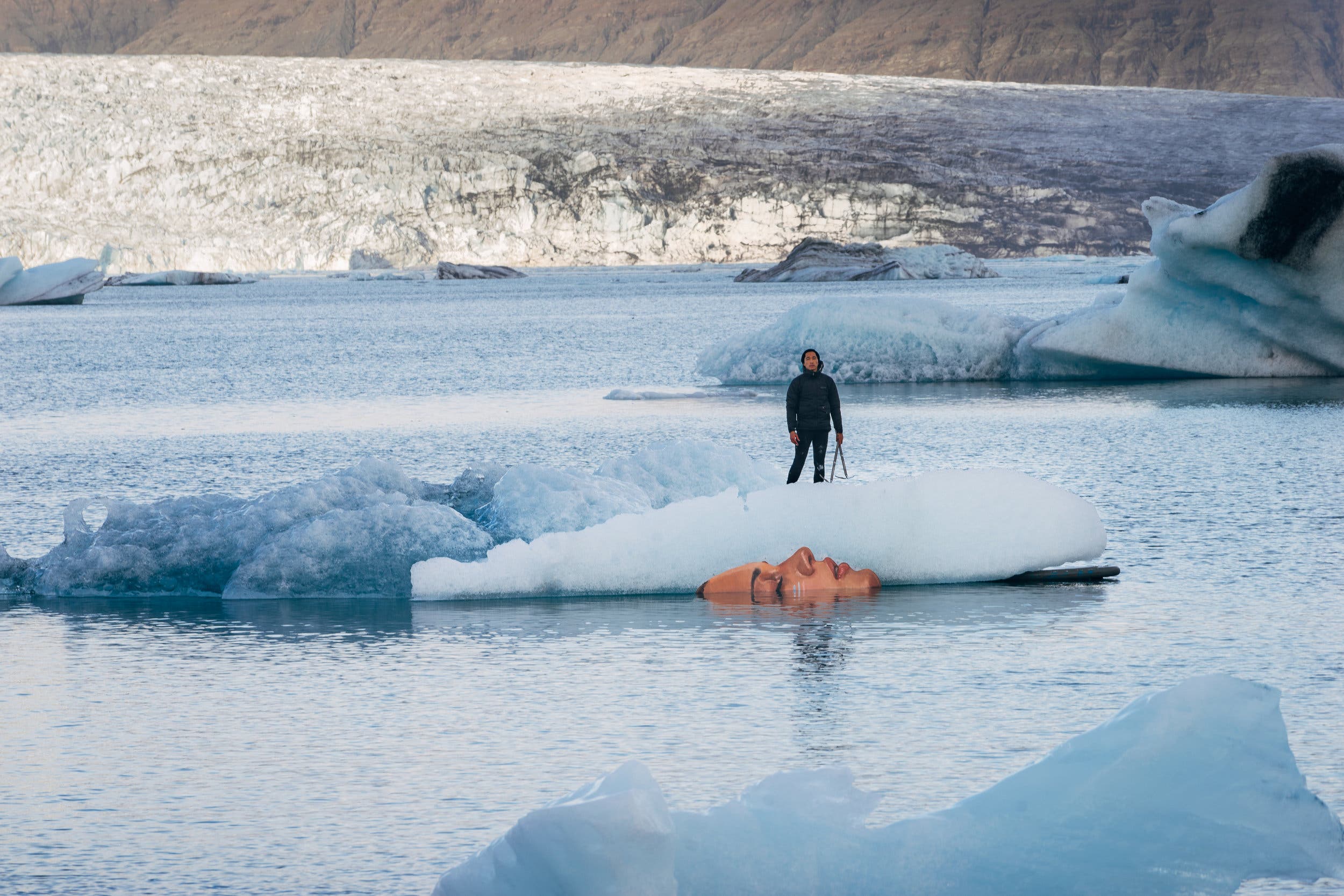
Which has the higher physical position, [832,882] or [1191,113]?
[1191,113]

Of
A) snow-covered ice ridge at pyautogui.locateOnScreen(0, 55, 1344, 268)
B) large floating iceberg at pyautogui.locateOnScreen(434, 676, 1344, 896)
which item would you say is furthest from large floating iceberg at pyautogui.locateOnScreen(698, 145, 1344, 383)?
snow-covered ice ridge at pyautogui.locateOnScreen(0, 55, 1344, 268)

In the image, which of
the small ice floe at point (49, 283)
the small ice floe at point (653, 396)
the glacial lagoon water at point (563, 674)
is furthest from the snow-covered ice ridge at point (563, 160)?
the glacial lagoon water at point (563, 674)

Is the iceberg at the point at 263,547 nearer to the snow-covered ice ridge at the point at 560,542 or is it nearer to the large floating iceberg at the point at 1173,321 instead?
the snow-covered ice ridge at the point at 560,542

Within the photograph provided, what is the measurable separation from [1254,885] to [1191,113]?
313 ft

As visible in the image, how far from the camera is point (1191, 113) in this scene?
305 ft

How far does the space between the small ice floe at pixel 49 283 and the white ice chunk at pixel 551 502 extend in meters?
40.5

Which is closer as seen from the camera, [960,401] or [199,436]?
[199,436]

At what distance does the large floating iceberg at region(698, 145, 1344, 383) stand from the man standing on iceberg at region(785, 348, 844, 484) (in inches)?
293

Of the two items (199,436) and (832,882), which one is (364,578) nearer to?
(832,882)

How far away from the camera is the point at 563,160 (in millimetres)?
71812

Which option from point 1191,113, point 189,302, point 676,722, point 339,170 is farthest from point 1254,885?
point 1191,113

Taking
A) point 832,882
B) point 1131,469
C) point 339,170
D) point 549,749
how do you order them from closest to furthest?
point 832,882, point 549,749, point 1131,469, point 339,170

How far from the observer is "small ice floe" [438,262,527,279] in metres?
63.1

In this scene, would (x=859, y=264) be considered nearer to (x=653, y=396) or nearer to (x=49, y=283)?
(x=49, y=283)
